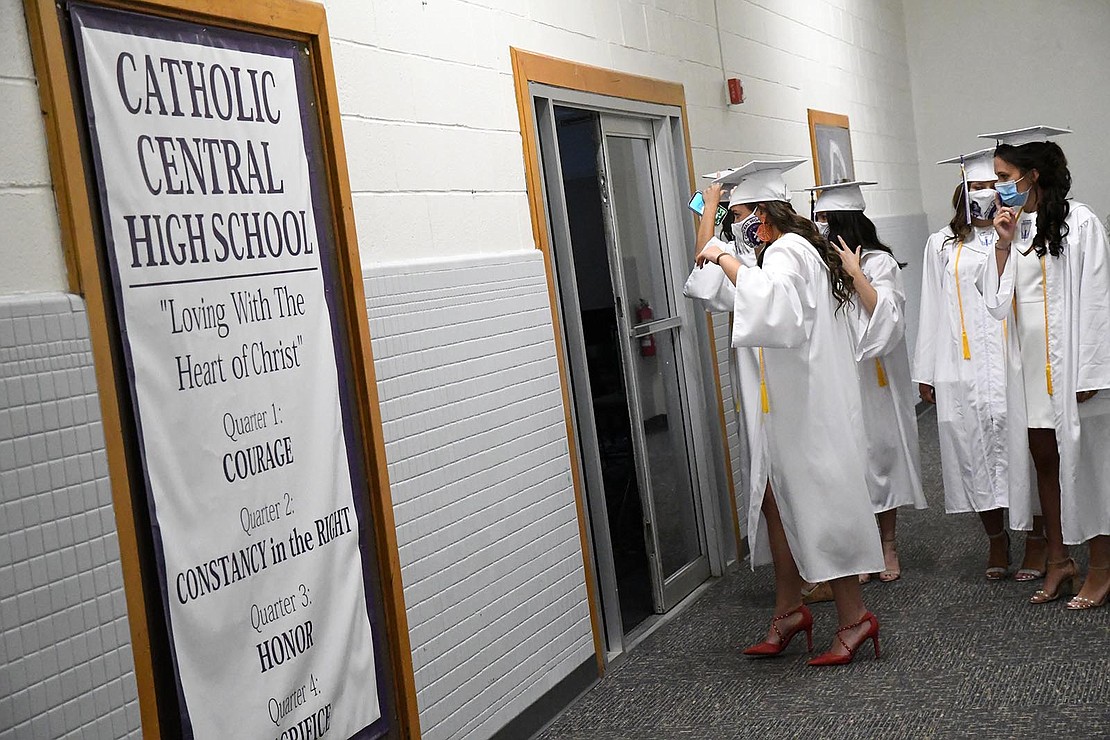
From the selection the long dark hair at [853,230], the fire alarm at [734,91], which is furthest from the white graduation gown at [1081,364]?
the fire alarm at [734,91]

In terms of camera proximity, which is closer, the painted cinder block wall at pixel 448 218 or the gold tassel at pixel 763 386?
the painted cinder block wall at pixel 448 218

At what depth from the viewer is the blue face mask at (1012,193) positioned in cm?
372

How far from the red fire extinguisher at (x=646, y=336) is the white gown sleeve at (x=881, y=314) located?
0.78 metres

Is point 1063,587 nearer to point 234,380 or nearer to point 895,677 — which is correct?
point 895,677

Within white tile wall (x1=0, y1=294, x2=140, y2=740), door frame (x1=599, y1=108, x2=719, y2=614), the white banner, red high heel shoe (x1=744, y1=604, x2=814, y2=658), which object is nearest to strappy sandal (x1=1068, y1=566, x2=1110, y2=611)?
red high heel shoe (x1=744, y1=604, x2=814, y2=658)

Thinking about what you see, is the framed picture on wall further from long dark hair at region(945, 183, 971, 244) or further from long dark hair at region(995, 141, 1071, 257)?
long dark hair at region(995, 141, 1071, 257)

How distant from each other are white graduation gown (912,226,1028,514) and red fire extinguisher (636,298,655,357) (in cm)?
104

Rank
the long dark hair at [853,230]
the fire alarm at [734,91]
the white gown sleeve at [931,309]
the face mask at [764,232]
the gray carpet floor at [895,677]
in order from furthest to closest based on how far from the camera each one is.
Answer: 1. the fire alarm at [734,91]
2. the long dark hair at [853,230]
3. the white gown sleeve at [931,309]
4. the face mask at [764,232]
5. the gray carpet floor at [895,677]

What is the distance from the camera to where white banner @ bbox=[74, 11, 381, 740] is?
2064 mm

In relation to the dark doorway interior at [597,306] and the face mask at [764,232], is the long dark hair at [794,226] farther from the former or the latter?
the dark doorway interior at [597,306]

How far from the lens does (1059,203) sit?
12.0ft

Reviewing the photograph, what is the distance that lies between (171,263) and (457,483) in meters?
1.11

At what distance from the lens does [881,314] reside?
407 cm

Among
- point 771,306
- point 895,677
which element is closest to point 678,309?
point 771,306
